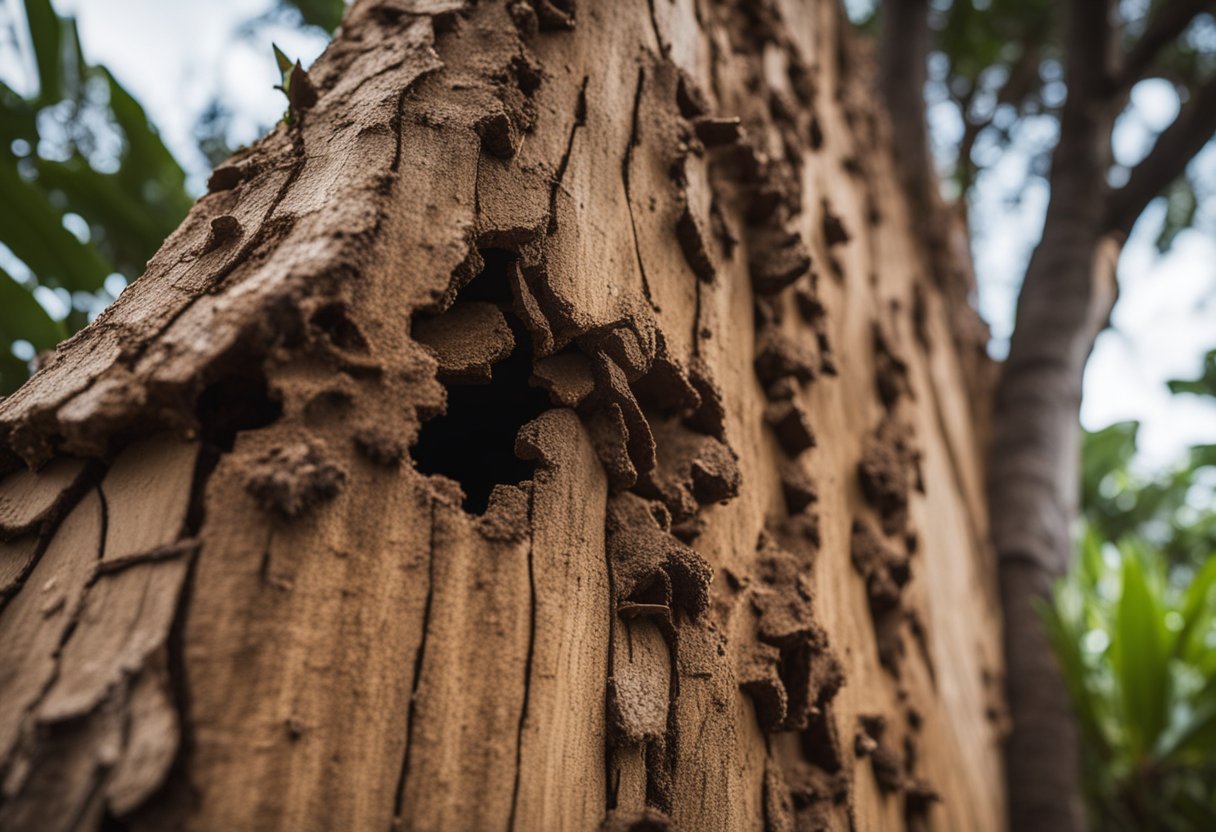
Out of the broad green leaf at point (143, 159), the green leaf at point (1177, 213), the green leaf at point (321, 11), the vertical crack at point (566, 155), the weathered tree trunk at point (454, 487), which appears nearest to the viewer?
the weathered tree trunk at point (454, 487)

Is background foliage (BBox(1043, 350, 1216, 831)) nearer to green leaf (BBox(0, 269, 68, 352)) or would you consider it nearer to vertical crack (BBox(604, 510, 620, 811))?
vertical crack (BBox(604, 510, 620, 811))

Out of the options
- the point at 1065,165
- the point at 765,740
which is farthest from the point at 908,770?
the point at 1065,165

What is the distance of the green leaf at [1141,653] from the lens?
7.56 ft

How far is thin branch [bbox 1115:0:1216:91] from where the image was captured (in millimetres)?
2949

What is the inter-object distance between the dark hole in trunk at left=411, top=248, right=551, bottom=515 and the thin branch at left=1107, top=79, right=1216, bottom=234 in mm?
2979

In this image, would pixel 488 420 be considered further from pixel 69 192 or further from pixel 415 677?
pixel 69 192

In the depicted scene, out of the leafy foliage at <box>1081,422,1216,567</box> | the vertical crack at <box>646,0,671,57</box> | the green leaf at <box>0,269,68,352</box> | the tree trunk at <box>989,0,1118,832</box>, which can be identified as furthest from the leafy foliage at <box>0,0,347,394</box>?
the leafy foliage at <box>1081,422,1216,567</box>

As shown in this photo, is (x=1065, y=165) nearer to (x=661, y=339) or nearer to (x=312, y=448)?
(x=661, y=339)

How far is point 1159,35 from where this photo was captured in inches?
119

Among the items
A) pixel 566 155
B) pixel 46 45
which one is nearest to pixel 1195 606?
pixel 566 155

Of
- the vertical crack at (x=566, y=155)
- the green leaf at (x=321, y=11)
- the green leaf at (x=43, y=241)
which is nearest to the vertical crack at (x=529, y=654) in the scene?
the vertical crack at (x=566, y=155)

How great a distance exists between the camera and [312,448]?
0.66 meters

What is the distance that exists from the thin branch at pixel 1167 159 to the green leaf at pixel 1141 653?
1.45m

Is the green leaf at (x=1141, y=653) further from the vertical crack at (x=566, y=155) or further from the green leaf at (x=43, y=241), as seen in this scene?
the green leaf at (x=43, y=241)
